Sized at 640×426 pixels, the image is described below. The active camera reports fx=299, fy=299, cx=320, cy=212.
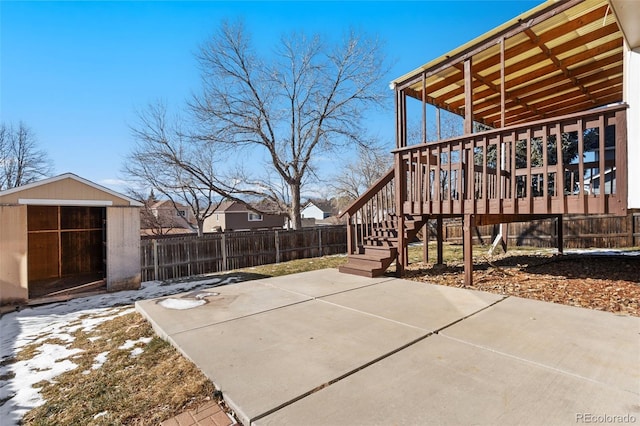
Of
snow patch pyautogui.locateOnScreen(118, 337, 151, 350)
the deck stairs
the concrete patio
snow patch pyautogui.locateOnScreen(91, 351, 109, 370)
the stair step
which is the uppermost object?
the deck stairs

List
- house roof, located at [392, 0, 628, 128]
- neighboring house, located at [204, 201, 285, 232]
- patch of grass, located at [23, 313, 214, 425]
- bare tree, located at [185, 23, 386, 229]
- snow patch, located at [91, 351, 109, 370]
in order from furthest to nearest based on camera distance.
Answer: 1. neighboring house, located at [204, 201, 285, 232]
2. bare tree, located at [185, 23, 386, 229]
3. house roof, located at [392, 0, 628, 128]
4. snow patch, located at [91, 351, 109, 370]
5. patch of grass, located at [23, 313, 214, 425]

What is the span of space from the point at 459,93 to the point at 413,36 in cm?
272

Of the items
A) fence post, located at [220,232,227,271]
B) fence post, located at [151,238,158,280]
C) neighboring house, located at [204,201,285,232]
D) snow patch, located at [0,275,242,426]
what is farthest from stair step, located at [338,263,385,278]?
neighboring house, located at [204,201,285,232]

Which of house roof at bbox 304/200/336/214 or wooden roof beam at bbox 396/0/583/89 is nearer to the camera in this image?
wooden roof beam at bbox 396/0/583/89

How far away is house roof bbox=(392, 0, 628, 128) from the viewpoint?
4141mm

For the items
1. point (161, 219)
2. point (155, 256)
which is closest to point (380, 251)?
point (155, 256)

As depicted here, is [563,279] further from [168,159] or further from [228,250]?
[168,159]

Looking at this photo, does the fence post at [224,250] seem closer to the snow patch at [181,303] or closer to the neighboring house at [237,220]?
the snow patch at [181,303]

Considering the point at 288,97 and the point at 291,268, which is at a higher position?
the point at 288,97

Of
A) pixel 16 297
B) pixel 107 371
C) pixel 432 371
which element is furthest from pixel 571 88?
pixel 16 297

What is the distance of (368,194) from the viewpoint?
6.32 metres

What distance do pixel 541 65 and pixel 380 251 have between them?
4.46m

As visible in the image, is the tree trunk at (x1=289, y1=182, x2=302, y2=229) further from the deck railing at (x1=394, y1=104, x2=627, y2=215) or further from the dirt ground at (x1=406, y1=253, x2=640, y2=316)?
the deck railing at (x1=394, y1=104, x2=627, y2=215)

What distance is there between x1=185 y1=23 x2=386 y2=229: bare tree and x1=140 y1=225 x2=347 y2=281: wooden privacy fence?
361cm
